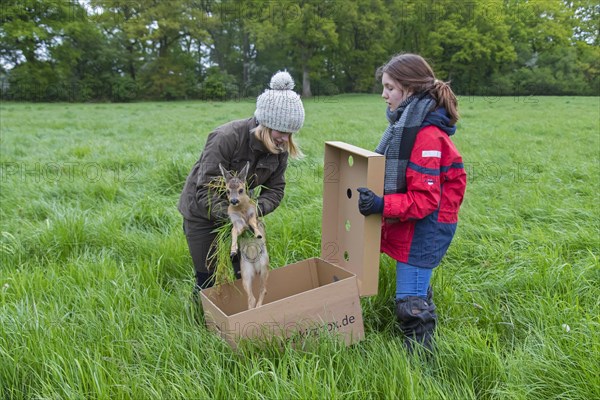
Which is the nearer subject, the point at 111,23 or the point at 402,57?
the point at 402,57

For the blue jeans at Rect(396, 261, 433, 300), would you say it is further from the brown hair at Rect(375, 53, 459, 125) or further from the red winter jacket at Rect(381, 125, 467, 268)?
the brown hair at Rect(375, 53, 459, 125)

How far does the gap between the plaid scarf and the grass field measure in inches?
33.9

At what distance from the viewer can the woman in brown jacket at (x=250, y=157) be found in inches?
99.5

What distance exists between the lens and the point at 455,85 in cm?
3475

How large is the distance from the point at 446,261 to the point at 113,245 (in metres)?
2.83

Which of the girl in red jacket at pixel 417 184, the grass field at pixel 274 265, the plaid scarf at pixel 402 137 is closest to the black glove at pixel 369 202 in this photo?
the girl in red jacket at pixel 417 184

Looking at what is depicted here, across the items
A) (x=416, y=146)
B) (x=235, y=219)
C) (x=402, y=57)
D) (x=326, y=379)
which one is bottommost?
(x=326, y=379)

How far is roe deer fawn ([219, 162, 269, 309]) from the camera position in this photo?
224 cm

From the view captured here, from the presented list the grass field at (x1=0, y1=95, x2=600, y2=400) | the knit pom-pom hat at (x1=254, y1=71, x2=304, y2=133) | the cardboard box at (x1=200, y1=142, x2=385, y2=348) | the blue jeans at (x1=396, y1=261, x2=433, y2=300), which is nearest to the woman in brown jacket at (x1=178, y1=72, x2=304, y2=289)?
the knit pom-pom hat at (x1=254, y1=71, x2=304, y2=133)

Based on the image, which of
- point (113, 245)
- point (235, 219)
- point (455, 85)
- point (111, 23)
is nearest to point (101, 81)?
point (111, 23)

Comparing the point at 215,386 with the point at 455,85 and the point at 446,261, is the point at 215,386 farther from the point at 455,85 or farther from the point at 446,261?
the point at 455,85

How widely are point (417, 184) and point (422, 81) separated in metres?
0.55

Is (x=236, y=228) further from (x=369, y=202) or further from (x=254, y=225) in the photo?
(x=369, y=202)

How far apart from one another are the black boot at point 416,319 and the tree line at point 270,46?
2934 cm
